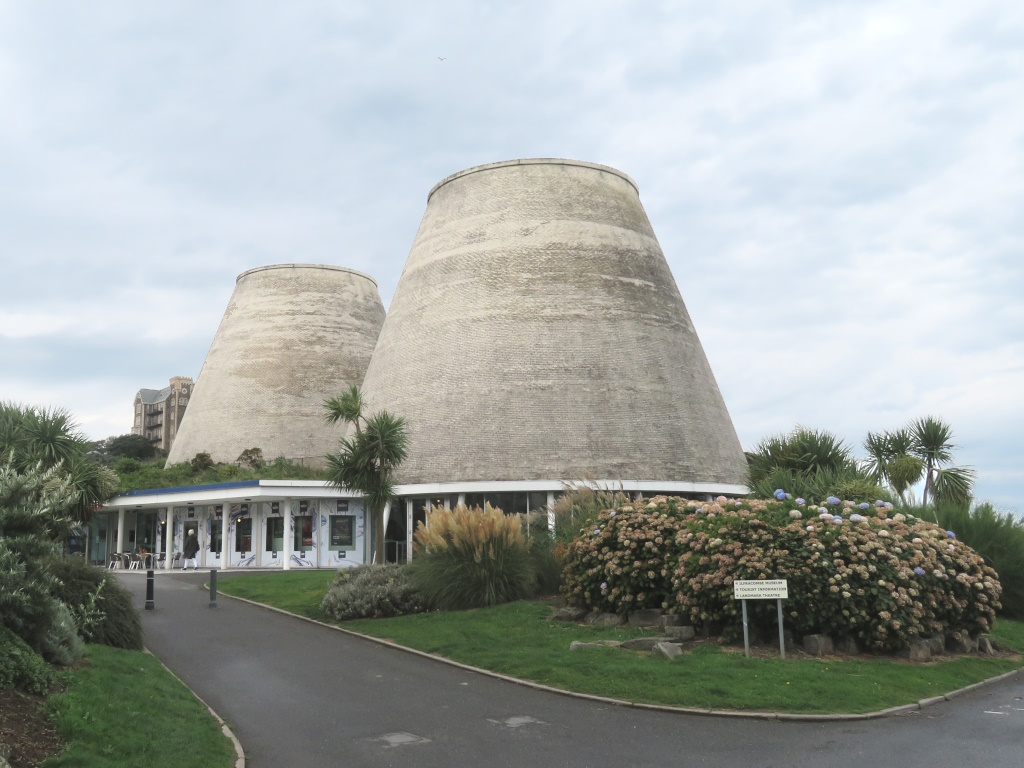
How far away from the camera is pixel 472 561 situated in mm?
18094

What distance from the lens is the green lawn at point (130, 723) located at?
7.41 metres

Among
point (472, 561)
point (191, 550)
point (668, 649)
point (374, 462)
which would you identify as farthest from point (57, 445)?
point (668, 649)

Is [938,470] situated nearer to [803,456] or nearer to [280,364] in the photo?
[803,456]

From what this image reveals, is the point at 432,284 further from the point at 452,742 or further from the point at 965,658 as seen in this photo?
the point at 452,742

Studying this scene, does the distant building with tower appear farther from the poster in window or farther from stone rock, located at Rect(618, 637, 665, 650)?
stone rock, located at Rect(618, 637, 665, 650)

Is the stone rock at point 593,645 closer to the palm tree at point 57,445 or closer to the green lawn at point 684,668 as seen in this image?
the green lawn at point 684,668

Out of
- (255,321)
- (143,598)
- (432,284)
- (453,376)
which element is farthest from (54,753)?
(255,321)

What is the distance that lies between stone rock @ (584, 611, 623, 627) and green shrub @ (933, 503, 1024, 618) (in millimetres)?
8187

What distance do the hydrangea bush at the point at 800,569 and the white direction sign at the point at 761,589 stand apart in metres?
0.89

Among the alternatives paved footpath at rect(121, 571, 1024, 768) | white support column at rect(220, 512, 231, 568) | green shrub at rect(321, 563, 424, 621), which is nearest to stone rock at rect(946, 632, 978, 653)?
paved footpath at rect(121, 571, 1024, 768)

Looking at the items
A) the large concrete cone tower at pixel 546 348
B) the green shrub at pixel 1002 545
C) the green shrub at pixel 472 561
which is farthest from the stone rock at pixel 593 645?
the large concrete cone tower at pixel 546 348

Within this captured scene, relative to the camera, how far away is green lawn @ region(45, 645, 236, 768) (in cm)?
741

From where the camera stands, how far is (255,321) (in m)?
53.2

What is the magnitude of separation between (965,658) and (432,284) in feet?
90.5
